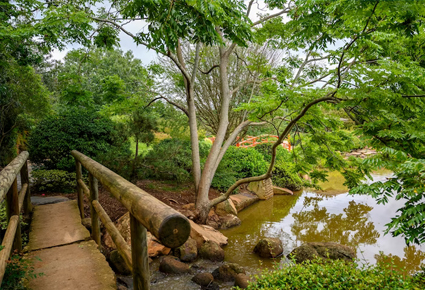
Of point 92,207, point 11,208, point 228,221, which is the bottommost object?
point 228,221

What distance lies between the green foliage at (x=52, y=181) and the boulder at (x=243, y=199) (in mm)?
4306

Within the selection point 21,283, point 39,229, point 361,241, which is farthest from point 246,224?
point 21,283

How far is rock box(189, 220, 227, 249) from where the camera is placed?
191 inches

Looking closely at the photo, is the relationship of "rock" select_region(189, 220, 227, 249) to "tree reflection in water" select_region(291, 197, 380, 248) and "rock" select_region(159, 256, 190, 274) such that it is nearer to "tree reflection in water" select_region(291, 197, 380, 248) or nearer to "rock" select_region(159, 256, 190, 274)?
"rock" select_region(159, 256, 190, 274)

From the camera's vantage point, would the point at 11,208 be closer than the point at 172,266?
Yes

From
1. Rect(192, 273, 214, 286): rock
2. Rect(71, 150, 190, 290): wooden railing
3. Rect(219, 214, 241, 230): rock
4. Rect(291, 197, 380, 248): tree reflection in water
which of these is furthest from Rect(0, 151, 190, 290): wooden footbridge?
Rect(291, 197, 380, 248): tree reflection in water

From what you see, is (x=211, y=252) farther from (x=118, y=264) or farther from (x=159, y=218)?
(x=159, y=218)

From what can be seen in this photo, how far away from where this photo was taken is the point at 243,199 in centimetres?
814

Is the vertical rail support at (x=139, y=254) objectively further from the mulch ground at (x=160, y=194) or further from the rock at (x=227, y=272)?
the mulch ground at (x=160, y=194)

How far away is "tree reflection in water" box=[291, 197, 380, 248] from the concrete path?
4632 millimetres

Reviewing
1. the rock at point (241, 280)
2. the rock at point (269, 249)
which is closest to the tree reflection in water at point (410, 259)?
the rock at point (269, 249)

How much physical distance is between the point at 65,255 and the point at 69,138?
476 centimetres

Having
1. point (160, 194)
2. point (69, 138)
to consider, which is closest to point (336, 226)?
point (160, 194)

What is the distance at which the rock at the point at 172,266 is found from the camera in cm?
400
